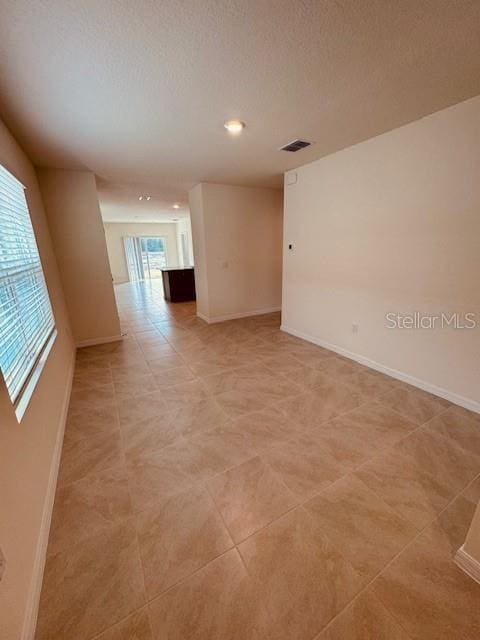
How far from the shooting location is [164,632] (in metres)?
0.95

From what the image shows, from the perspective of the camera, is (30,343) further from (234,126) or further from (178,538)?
(234,126)

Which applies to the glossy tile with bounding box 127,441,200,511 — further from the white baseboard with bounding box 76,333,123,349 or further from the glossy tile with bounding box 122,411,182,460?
the white baseboard with bounding box 76,333,123,349

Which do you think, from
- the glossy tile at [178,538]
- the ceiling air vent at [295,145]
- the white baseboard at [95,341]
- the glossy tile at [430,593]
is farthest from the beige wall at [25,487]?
the ceiling air vent at [295,145]

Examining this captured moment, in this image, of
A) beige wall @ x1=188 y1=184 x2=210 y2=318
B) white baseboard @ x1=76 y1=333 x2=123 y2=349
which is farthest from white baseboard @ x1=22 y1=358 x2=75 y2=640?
beige wall @ x1=188 y1=184 x2=210 y2=318

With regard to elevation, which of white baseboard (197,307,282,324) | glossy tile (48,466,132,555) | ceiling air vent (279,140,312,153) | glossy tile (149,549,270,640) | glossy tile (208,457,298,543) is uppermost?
ceiling air vent (279,140,312,153)

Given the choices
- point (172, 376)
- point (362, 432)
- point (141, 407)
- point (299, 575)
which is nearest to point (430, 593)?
point (299, 575)

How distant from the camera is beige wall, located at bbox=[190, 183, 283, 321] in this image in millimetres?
4391

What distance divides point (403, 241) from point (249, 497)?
8.17ft

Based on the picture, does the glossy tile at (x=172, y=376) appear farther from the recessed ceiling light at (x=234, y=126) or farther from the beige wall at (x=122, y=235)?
the beige wall at (x=122, y=235)

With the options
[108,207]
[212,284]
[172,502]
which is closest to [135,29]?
[172,502]

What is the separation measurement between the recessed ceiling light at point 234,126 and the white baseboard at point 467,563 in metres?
3.02

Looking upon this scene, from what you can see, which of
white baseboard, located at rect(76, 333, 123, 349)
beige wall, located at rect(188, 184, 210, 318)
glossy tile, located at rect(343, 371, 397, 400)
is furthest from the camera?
beige wall, located at rect(188, 184, 210, 318)

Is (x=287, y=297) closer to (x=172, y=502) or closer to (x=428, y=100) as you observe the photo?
(x=428, y=100)

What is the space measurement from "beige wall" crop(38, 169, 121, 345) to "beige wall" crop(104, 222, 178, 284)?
6.40m
